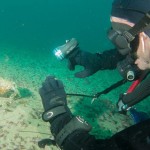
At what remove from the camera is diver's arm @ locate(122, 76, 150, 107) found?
297 centimetres

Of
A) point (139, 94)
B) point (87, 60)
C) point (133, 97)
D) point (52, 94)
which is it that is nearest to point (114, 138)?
point (52, 94)

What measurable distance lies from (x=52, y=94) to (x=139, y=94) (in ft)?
3.90

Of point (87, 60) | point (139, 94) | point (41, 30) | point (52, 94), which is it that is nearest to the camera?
point (52, 94)

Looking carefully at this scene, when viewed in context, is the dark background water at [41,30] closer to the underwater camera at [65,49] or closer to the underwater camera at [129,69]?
the underwater camera at [65,49]

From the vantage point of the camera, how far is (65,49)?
4418 millimetres

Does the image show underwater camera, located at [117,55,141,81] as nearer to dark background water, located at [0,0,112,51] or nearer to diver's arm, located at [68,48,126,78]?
diver's arm, located at [68,48,126,78]

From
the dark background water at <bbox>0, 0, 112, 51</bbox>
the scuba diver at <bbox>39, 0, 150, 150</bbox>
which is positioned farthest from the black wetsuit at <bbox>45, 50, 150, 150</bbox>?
the dark background water at <bbox>0, 0, 112, 51</bbox>

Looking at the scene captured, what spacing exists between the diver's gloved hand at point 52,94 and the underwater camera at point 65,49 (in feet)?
5.47

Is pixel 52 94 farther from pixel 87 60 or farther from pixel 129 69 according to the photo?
pixel 87 60

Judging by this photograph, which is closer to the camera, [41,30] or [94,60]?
[94,60]

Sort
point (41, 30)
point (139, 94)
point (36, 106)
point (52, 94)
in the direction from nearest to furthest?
point (52, 94) → point (139, 94) → point (36, 106) → point (41, 30)

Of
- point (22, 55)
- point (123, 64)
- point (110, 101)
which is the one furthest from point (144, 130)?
point (22, 55)

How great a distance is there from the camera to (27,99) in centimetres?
520

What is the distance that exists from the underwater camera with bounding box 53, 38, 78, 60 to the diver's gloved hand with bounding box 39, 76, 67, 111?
167 cm
